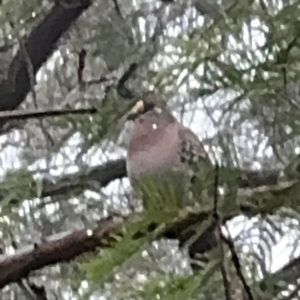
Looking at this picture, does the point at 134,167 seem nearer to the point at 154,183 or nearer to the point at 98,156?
the point at 98,156

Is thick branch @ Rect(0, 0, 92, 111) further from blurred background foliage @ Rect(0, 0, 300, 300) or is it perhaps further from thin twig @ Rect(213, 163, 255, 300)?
thin twig @ Rect(213, 163, 255, 300)

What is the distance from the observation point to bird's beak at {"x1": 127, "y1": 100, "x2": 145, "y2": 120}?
1.95ft

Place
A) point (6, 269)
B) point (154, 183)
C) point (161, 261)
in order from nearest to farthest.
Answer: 1. point (154, 183)
2. point (6, 269)
3. point (161, 261)

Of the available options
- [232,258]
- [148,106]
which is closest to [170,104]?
[148,106]

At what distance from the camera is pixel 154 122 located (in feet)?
2.12

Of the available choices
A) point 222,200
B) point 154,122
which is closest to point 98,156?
point 154,122

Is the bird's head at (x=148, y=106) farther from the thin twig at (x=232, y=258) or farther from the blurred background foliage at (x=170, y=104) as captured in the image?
the thin twig at (x=232, y=258)

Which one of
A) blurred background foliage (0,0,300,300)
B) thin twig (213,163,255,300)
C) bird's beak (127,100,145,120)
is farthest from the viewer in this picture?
bird's beak (127,100,145,120)

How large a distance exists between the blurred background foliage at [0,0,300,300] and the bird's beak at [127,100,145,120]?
12 millimetres

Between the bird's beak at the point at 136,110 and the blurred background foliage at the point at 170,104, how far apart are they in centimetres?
1

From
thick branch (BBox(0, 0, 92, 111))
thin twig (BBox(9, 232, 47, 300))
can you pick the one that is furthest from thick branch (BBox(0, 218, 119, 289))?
thick branch (BBox(0, 0, 92, 111))

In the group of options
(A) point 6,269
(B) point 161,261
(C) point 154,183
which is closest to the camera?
(C) point 154,183

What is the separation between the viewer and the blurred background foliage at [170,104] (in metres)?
0.46

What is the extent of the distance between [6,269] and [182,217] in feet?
0.54
